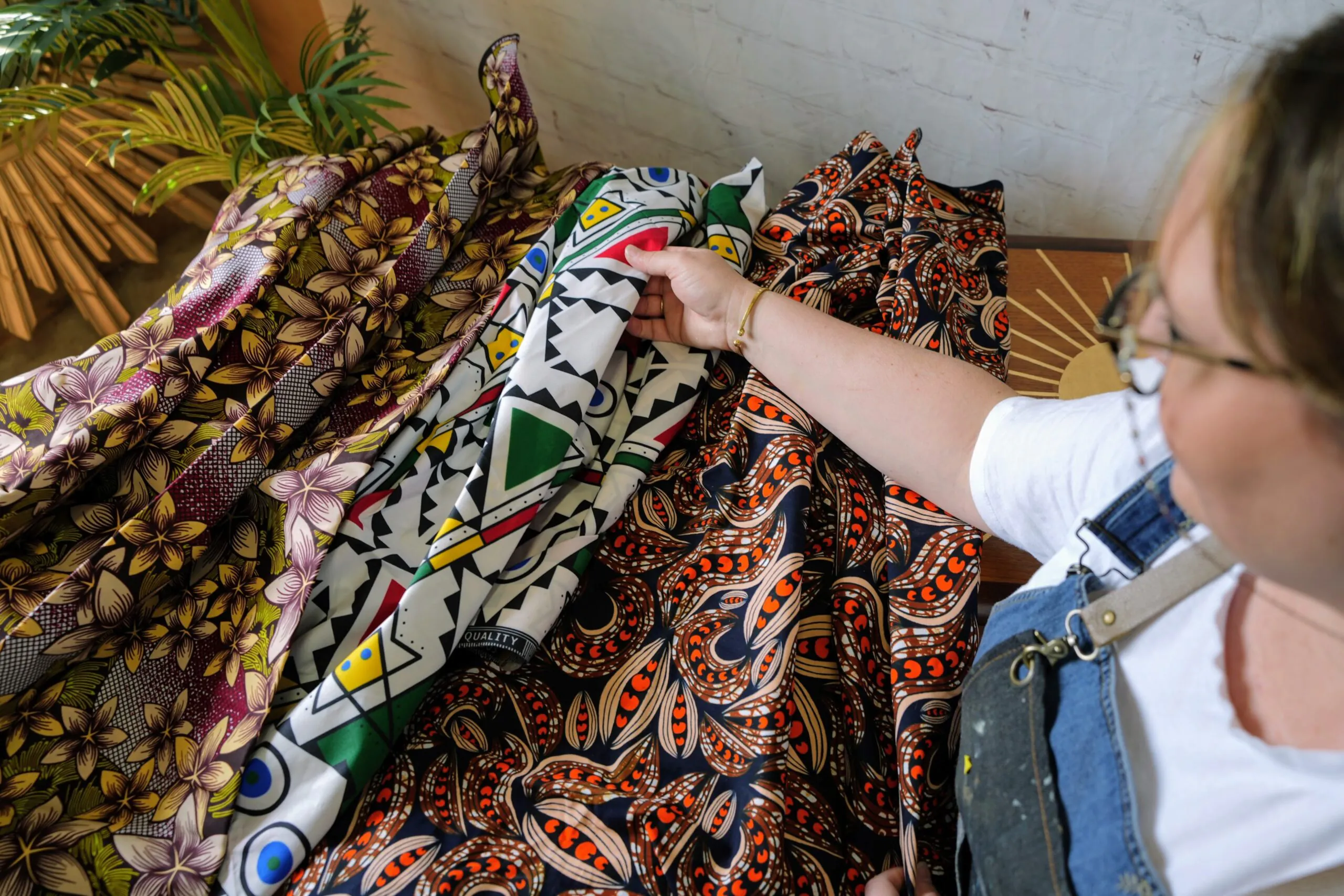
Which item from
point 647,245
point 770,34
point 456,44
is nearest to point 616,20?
point 770,34

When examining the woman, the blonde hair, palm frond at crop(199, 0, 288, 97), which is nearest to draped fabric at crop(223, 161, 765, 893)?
the woman

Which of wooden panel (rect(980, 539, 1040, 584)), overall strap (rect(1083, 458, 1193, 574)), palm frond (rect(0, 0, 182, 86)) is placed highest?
palm frond (rect(0, 0, 182, 86))

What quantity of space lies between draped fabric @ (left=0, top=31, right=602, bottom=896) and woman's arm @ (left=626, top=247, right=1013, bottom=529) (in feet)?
0.91

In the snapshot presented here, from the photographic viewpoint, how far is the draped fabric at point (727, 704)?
26.3 inches

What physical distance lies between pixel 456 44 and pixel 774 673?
4.68 feet

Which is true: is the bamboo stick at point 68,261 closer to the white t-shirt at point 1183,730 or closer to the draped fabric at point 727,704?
the draped fabric at point 727,704

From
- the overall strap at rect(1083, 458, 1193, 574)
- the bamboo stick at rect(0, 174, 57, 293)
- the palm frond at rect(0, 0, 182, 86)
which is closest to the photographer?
the overall strap at rect(1083, 458, 1193, 574)

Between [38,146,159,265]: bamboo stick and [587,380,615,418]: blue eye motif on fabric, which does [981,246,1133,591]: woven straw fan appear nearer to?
[587,380,615,418]: blue eye motif on fabric

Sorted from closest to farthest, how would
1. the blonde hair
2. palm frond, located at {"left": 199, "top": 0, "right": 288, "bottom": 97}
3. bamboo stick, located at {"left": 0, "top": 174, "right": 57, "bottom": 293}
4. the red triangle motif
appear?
the blonde hair
the red triangle motif
palm frond, located at {"left": 199, "top": 0, "right": 288, "bottom": 97}
bamboo stick, located at {"left": 0, "top": 174, "right": 57, "bottom": 293}

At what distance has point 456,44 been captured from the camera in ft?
5.19

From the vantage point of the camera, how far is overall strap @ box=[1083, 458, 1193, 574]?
1.79 ft

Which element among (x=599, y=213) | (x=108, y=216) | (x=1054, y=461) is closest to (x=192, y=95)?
(x=108, y=216)

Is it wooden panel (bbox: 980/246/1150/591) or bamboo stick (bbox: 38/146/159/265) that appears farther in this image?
bamboo stick (bbox: 38/146/159/265)

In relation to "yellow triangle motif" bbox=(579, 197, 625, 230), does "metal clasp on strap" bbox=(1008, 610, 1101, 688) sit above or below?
below
